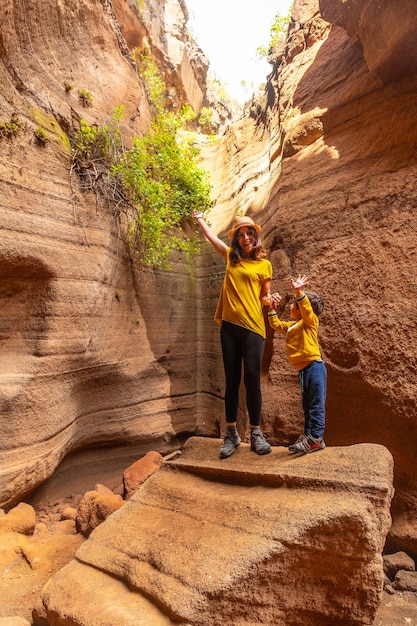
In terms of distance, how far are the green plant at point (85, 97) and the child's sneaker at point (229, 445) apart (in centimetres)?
490

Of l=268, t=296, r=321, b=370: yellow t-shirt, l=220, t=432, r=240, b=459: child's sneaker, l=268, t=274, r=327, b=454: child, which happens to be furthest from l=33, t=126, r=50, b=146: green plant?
l=220, t=432, r=240, b=459: child's sneaker

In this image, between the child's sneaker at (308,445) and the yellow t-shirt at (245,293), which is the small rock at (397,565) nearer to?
the child's sneaker at (308,445)

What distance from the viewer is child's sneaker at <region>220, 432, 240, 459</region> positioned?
11.3 ft

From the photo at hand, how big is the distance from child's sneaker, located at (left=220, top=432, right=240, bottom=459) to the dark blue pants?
0.68 meters

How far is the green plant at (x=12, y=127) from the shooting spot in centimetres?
416

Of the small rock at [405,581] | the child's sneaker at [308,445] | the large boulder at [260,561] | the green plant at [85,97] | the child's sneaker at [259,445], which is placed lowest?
the small rock at [405,581]

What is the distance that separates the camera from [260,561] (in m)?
2.28

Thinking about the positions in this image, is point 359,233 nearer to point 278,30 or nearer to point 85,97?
point 85,97

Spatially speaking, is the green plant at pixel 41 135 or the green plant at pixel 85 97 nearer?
the green plant at pixel 41 135

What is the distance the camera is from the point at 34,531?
13.0 ft

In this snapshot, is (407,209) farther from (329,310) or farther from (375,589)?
(375,589)

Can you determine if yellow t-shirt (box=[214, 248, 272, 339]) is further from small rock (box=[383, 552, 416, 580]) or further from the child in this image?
small rock (box=[383, 552, 416, 580])

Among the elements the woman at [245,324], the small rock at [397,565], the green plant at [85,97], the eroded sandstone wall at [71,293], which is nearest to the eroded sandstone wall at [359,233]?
the small rock at [397,565]

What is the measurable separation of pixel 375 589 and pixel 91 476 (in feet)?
13.2
